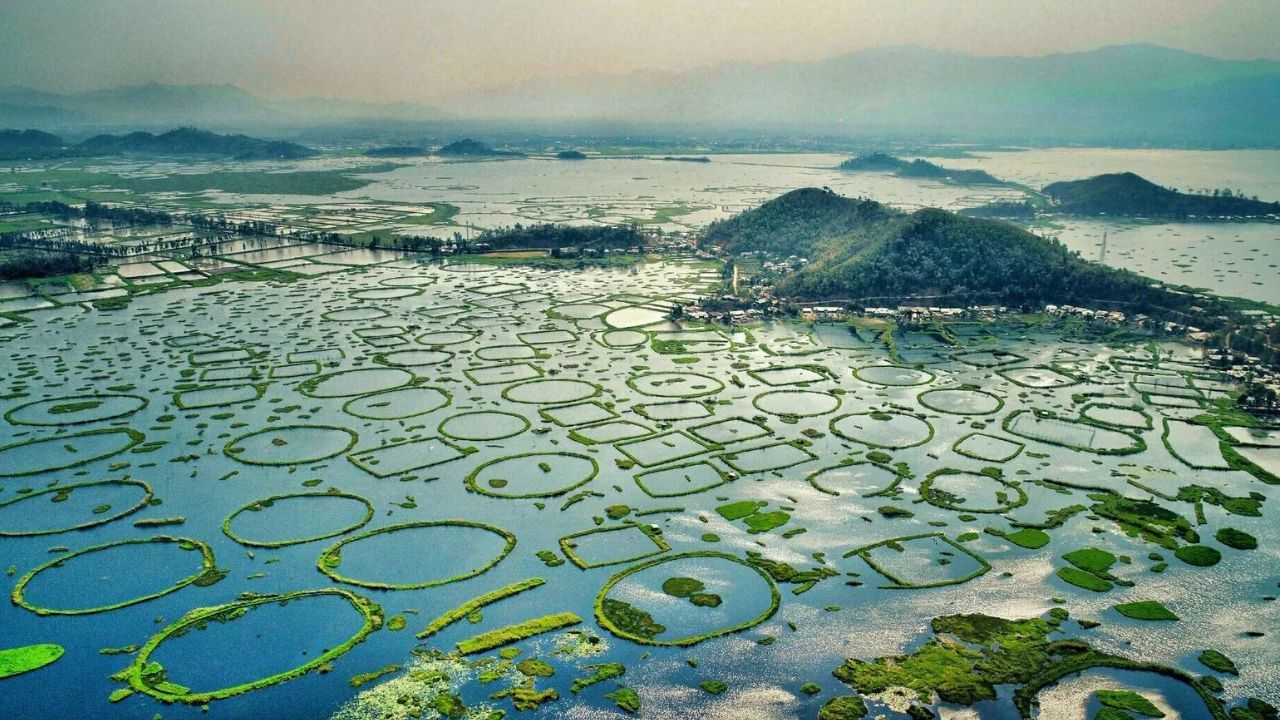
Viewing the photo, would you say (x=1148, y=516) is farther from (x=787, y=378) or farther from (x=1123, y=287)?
(x=1123, y=287)

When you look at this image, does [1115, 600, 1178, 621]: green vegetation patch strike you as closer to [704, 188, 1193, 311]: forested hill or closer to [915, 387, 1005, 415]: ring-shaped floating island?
[915, 387, 1005, 415]: ring-shaped floating island

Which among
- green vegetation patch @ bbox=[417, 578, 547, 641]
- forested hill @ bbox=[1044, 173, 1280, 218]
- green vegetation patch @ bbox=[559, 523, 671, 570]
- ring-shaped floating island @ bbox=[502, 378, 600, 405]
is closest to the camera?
green vegetation patch @ bbox=[417, 578, 547, 641]

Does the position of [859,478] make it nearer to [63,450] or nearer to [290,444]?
[290,444]

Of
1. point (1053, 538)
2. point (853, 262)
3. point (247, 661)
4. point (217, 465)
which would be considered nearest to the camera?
point (247, 661)

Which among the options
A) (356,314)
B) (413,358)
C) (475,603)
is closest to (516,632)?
(475,603)

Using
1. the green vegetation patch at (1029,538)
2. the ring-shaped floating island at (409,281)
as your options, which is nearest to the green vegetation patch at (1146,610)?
the green vegetation patch at (1029,538)

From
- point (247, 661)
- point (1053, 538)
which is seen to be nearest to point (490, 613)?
point (247, 661)

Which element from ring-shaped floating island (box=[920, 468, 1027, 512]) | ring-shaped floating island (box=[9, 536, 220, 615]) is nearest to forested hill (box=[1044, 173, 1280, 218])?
Result: ring-shaped floating island (box=[920, 468, 1027, 512])
